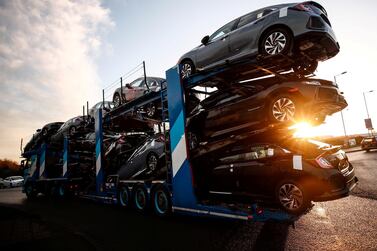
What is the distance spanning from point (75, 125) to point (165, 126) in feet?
25.7

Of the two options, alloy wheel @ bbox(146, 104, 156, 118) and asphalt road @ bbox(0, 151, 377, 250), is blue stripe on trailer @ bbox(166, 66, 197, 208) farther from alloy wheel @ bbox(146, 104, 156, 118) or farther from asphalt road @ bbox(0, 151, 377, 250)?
alloy wheel @ bbox(146, 104, 156, 118)

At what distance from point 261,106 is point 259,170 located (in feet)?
4.07

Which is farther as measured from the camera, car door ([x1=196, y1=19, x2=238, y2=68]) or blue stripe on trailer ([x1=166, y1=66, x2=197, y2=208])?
car door ([x1=196, y1=19, x2=238, y2=68])

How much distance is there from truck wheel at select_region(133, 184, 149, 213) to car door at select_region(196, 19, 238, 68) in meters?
3.79

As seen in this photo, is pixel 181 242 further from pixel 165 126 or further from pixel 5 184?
pixel 5 184

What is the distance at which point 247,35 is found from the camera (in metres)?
6.11

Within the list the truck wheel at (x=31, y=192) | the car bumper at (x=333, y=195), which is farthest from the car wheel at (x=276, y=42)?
the truck wheel at (x=31, y=192)

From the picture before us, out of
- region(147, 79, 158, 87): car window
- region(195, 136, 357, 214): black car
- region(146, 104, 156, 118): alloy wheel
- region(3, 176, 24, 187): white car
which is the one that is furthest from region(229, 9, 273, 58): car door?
region(3, 176, 24, 187): white car

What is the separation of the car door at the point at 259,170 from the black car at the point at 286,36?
1868 mm

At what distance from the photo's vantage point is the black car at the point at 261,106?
5.00 meters

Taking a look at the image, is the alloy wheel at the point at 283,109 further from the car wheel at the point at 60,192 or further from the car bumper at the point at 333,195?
the car wheel at the point at 60,192

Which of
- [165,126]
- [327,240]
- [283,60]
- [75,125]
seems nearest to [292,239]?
[327,240]

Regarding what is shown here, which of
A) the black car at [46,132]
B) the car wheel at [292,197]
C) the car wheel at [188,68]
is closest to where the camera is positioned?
the car wheel at [292,197]

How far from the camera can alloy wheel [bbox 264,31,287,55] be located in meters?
5.46
